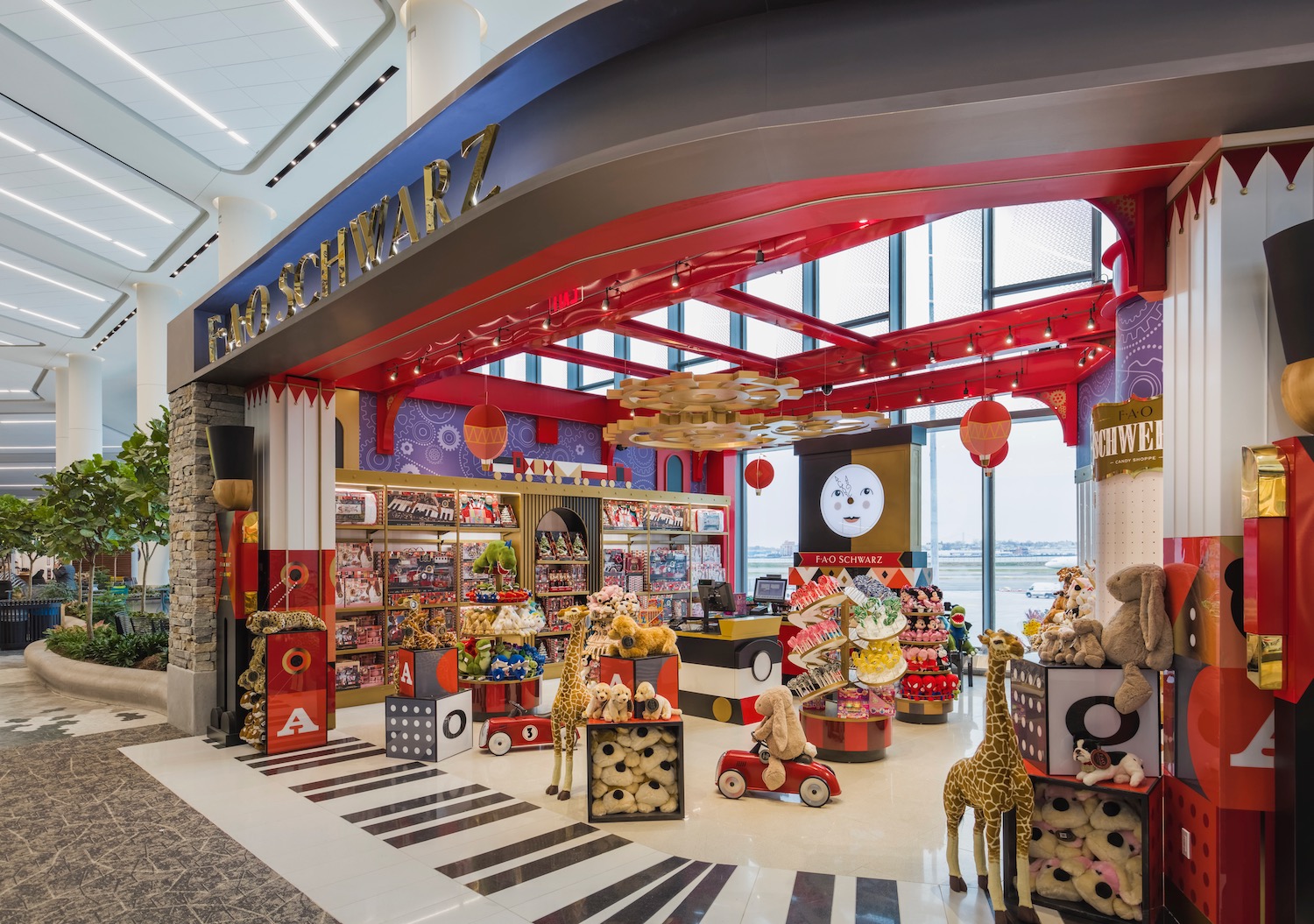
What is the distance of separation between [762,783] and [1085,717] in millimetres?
2263

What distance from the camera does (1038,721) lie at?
140 inches

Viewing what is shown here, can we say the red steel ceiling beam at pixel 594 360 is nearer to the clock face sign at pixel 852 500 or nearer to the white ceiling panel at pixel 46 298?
the clock face sign at pixel 852 500

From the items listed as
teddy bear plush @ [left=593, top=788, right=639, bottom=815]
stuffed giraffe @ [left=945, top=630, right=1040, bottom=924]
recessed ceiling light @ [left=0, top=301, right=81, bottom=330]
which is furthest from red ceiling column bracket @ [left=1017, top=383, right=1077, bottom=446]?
recessed ceiling light @ [left=0, top=301, right=81, bottom=330]

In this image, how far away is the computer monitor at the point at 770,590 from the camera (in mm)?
11781

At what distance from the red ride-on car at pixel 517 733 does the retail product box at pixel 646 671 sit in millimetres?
723

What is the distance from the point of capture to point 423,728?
6.19 m

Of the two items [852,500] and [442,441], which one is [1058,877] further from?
[442,441]

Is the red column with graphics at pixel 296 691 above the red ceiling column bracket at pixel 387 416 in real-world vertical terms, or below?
below

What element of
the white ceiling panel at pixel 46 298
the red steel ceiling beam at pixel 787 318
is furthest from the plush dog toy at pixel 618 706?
the white ceiling panel at pixel 46 298

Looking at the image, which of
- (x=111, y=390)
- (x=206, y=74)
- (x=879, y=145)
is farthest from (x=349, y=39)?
(x=111, y=390)

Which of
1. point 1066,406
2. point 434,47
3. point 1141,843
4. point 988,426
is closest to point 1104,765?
point 1141,843

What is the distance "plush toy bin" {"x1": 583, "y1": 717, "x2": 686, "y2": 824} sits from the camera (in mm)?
4730

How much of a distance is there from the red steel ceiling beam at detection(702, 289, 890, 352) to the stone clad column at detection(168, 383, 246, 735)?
192 inches

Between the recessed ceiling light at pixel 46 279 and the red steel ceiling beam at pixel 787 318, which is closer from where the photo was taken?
the red steel ceiling beam at pixel 787 318
